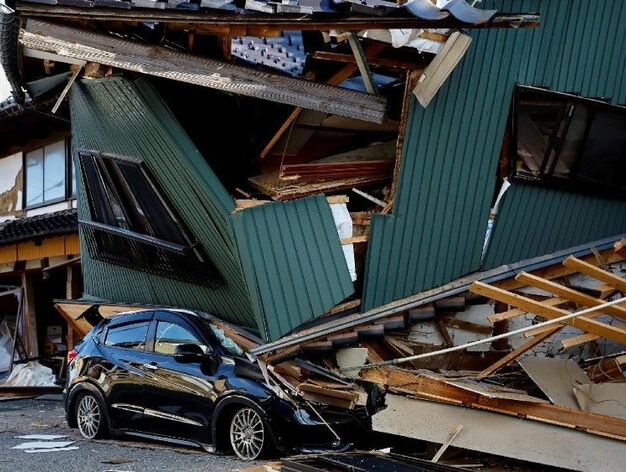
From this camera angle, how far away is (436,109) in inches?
446

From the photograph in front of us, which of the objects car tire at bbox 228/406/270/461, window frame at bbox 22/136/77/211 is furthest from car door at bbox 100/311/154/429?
window frame at bbox 22/136/77/211

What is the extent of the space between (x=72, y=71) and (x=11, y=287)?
10.4 metres

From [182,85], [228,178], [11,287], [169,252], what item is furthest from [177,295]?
[11,287]

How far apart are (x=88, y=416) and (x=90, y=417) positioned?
0.05 meters

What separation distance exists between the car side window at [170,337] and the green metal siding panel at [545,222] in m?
4.19

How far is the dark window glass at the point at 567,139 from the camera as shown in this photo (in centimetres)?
1211

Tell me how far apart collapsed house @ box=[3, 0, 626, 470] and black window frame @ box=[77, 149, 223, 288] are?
40 millimetres

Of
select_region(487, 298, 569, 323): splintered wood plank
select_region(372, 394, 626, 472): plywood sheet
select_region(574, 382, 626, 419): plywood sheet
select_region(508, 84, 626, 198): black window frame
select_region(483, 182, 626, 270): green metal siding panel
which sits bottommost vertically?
select_region(372, 394, 626, 472): plywood sheet

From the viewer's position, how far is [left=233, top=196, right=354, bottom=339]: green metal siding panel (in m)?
10.5

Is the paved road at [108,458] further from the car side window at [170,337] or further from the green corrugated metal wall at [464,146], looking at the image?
the green corrugated metal wall at [464,146]

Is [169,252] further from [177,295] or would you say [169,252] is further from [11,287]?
[11,287]

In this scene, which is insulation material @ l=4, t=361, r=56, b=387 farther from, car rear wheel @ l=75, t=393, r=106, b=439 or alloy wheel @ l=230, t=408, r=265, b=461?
alloy wheel @ l=230, t=408, r=265, b=461

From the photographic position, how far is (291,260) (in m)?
10.8

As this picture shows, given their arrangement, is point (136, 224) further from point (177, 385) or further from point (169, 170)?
point (177, 385)
